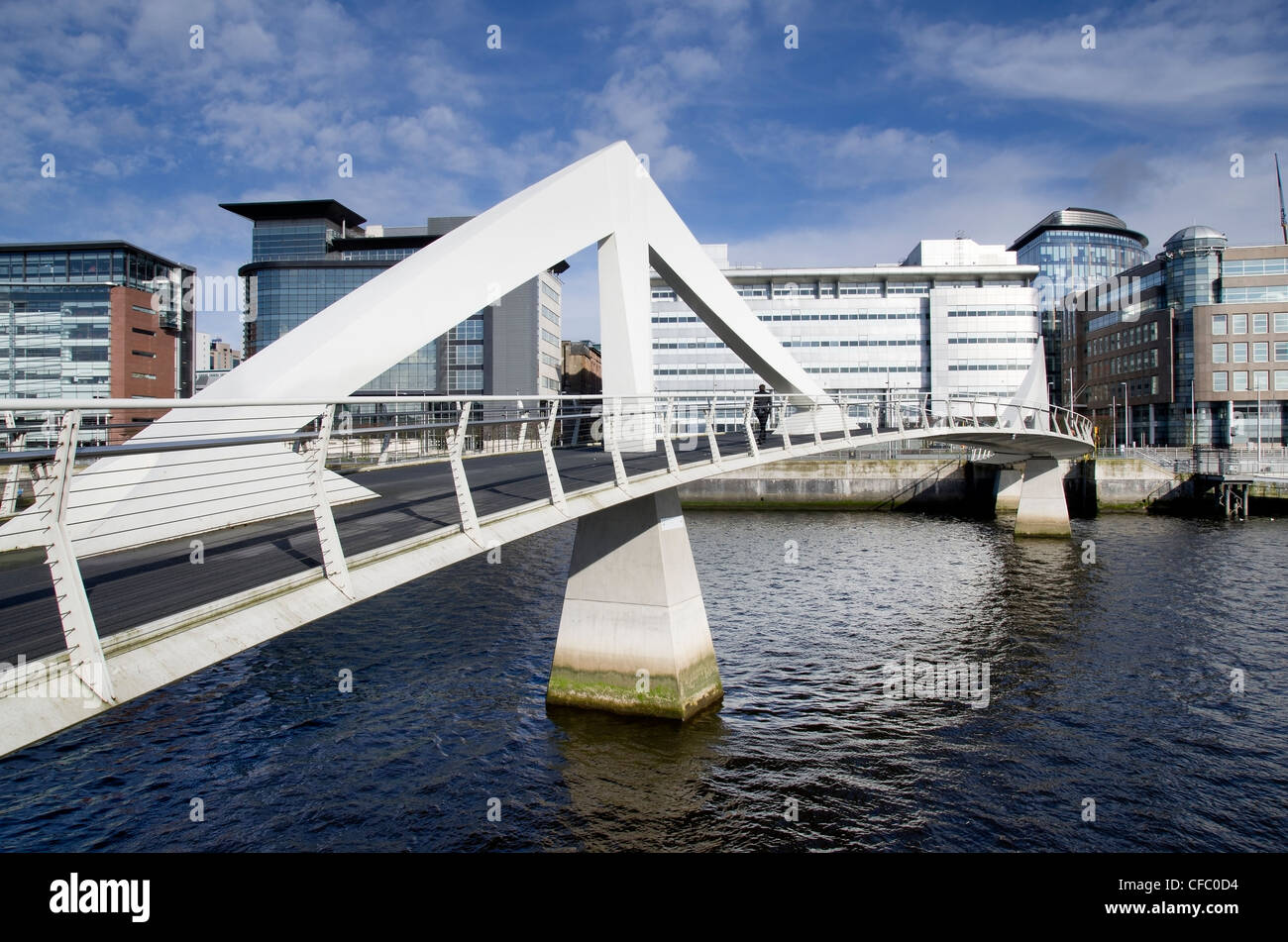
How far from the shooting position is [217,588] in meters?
5.98

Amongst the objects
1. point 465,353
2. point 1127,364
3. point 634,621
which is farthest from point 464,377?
point 1127,364

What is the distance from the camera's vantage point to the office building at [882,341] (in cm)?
7181

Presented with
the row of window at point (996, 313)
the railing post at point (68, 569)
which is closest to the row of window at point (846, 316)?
the row of window at point (996, 313)

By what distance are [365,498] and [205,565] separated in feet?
12.7

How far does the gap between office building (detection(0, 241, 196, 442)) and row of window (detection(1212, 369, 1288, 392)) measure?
84915 millimetres

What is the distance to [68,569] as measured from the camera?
407 centimetres

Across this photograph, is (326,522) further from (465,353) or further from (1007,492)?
(465,353)

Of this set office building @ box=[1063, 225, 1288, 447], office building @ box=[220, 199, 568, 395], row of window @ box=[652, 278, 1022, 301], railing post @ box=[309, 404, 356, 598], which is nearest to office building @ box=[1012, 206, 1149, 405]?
office building @ box=[1063, 225, 1288, 447]

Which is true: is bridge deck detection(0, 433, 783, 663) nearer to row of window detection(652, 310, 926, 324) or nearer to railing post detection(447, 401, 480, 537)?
railing post detection(447, 401, 480, 537)

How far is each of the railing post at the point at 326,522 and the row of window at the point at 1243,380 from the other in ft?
258

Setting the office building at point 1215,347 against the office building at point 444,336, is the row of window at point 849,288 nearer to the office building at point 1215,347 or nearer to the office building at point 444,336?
the office building at point 1215,347
